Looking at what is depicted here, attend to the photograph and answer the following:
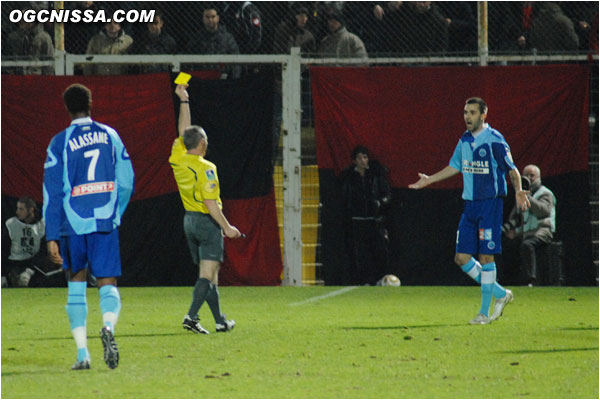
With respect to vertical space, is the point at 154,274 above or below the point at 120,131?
below

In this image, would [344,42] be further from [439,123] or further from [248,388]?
[248,388]

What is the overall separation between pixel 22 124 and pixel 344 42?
16.8 feet

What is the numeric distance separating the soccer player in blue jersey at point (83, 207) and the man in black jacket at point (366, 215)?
8.72 m

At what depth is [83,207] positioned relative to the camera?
764 cm

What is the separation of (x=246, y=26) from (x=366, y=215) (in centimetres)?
358

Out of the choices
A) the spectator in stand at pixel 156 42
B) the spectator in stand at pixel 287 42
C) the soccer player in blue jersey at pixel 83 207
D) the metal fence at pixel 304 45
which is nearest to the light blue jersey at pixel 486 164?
the soccer player in blue jersey at pixel 83 207

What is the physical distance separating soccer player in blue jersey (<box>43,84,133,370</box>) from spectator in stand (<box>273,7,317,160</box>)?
9219 mm

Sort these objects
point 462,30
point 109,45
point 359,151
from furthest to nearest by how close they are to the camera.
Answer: point 462,30, point 109,45, point 359,151

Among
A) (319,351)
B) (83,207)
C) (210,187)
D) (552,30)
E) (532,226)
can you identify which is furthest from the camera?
(552,30)

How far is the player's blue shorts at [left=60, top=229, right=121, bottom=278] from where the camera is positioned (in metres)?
7.66

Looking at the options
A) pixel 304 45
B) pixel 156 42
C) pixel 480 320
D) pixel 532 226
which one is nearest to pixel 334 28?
pixel 304 45

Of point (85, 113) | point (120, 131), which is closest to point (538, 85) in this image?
point (120, 131)

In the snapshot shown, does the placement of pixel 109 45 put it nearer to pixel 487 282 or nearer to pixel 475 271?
pixel 475 271

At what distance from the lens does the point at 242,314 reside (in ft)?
40.0
